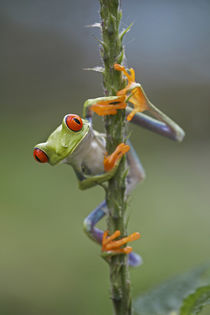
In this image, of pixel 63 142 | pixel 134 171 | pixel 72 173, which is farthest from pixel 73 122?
pixel 72 173

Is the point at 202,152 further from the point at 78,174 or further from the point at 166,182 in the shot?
the point at 78,174

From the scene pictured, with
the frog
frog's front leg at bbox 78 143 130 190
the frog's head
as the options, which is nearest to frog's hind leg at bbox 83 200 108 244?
the frog

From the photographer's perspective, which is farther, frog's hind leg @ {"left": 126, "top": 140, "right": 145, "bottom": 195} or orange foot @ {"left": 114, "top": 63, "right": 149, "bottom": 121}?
frog's hind leg @ {"left": 126, "top": 140, "right": 145, "bottom": 195}

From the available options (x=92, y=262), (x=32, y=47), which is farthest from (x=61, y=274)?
(x=32, y=47)

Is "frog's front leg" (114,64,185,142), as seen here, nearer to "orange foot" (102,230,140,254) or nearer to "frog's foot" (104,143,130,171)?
"frog's foot" (104,143,130,171)

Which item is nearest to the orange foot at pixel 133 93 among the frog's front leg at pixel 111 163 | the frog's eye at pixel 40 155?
the frog's front leg at pixel 111 163

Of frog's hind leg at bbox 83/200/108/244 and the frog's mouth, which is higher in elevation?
the frog's mouth

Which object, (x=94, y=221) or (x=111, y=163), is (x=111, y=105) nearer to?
(x=111, y=163)
